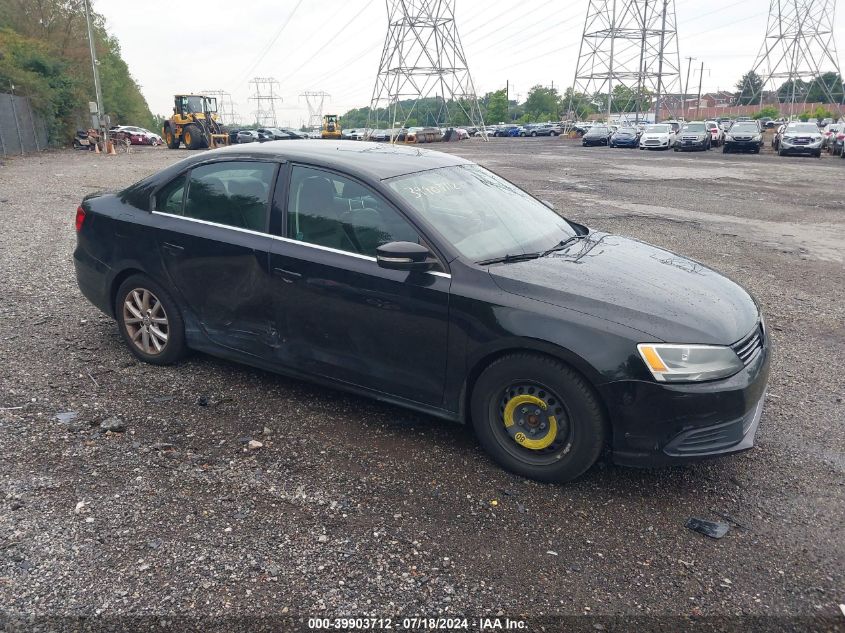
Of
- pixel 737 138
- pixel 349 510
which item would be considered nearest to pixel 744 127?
pixel 737 138

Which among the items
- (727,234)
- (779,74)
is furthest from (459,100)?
(727,234)

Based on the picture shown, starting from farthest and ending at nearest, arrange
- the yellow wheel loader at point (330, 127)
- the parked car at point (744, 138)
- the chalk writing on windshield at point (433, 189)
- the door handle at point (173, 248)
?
the yellow wheel loader at point (330, 127)
the parked car at point (744, 138)
the door handle at point (173, 248)
the chalk writing on windshield at point (433, 189)

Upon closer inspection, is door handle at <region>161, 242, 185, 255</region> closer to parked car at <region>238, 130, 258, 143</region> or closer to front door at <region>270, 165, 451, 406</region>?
front door at <region>270, 165, 451, 406</region>

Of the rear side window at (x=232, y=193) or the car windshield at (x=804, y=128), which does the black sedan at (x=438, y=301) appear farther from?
the car windshield at (x=804, y=128)

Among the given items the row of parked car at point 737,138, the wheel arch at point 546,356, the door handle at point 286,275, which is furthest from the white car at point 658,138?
the wheel arch at point 546,356

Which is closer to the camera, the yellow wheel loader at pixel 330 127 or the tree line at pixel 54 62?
the tree line at pixel 54 62

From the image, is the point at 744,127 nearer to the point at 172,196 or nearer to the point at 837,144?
the point at 837,144

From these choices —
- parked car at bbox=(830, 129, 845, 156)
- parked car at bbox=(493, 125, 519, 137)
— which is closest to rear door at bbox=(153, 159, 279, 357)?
parked car at bbox=(830, 129, 845, 156)

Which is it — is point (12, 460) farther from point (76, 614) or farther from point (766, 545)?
point (766, 545)

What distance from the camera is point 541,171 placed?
22766mm

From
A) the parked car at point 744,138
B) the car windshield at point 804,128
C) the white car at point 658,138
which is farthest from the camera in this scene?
the white car at point 658,138

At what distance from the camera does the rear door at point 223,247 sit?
13.8ft

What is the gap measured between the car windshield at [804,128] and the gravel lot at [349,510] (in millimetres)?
32608

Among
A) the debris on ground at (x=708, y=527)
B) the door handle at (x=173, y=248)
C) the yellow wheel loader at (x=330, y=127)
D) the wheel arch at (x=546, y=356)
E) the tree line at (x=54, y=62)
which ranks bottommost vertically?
the debris on ground at (x=708, y=527)
